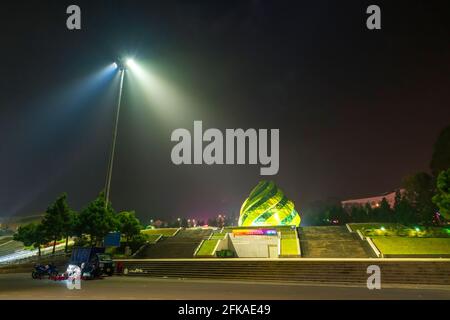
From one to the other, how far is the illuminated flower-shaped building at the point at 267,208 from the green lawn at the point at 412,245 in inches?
679

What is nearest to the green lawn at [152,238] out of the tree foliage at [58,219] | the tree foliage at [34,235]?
the tree foliage at [58,219]

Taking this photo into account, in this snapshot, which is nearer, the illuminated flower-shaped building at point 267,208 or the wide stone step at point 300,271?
the wide stone step at point 300,271

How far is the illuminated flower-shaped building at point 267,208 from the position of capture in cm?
5022

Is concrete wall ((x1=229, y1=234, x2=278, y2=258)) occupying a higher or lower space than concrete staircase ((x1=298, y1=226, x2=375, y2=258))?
lower

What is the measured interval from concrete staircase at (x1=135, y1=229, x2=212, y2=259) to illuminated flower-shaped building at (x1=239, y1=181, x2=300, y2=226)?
27.2 feet

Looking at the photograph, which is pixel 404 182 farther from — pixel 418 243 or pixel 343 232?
pixel 418 243

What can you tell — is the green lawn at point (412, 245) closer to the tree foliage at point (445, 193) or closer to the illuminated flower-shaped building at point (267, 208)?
the tree foliage at point (445, 193)

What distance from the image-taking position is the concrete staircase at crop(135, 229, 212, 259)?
36.5m

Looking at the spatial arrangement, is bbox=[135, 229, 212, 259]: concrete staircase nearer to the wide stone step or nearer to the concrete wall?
the concrete wall

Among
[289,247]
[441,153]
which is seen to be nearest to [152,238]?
[289,247]
